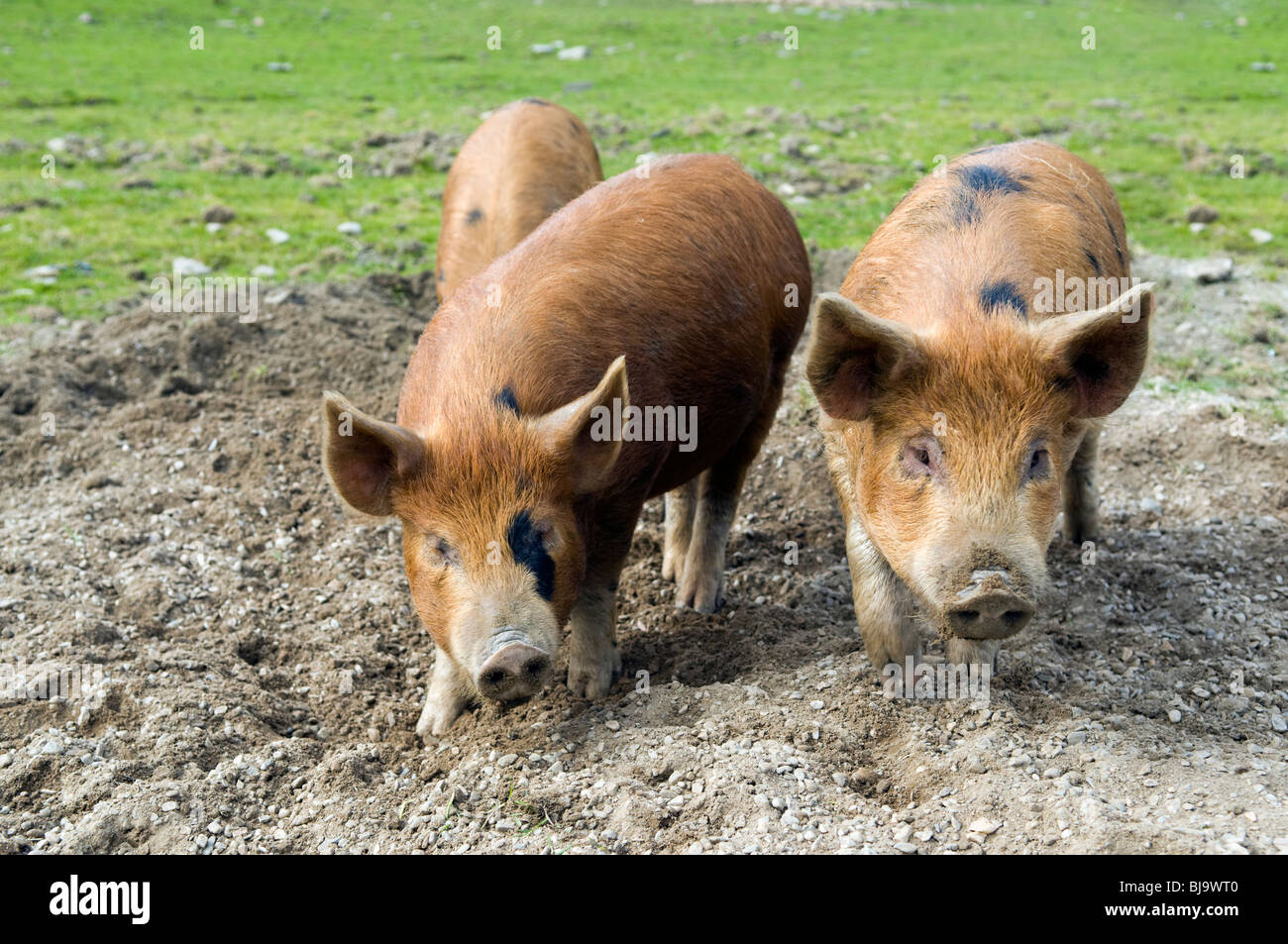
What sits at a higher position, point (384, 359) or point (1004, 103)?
point (1004, 103)

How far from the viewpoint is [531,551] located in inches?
169

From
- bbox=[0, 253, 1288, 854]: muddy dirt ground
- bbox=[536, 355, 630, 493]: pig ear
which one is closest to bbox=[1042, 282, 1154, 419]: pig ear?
bbox=[0, 253, 1288, 854]: muddy dirt ground

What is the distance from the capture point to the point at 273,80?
20.6 meters

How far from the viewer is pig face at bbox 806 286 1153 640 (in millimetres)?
3920

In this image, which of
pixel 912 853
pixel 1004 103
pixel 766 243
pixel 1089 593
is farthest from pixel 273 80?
pixel 912 853

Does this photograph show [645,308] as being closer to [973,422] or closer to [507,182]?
[973,422]

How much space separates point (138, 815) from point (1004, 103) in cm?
1706

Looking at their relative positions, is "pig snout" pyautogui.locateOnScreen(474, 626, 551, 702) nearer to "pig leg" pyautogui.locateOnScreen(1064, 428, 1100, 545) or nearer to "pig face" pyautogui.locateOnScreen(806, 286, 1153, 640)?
"pig face" pyautogui.locateOnScreen(806, 286, 1153, 640)

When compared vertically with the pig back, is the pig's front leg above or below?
below

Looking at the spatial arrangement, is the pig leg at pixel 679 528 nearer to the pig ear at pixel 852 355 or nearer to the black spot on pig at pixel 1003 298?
the pig ear at pixel 852 355

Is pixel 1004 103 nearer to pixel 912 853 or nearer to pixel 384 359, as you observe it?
pixel 384 359

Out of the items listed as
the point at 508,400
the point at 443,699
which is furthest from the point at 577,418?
the point at 443,699

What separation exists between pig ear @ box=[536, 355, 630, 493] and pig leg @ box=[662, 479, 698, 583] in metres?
1.86

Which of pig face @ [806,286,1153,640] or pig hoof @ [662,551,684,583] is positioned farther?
pig hoof @ [662,551,684,583]
